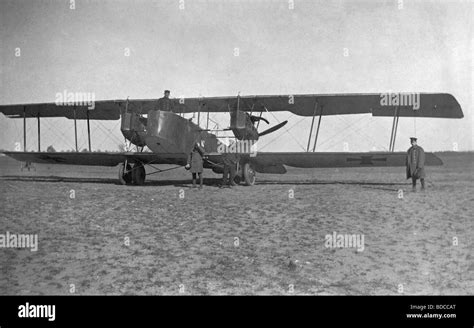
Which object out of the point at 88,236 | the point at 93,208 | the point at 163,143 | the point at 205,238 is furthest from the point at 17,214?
the point at 163,143

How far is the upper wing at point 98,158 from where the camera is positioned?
1304cm

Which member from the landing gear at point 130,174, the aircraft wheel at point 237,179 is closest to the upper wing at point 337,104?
the aircraft wheel at point 237,179

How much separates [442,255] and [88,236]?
5.07 meters

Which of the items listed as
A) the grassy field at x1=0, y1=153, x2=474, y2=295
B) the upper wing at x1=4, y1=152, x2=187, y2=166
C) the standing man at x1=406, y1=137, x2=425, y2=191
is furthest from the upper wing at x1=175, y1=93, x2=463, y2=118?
the grassy field at x1=0, y1=153, x2=474, y2=295

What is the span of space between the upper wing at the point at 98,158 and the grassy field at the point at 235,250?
5.00m

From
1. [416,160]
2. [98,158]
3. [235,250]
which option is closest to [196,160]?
[98,158]

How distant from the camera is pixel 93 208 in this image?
24.9ft

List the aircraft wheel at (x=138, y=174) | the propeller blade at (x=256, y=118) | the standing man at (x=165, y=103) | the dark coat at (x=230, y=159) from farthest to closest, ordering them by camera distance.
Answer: the propeller blade at (x=256, y=118) → the aircraft wheel at (x=138, y=174) → the dark coat at (x=230, y=159) → the standing man at (x=165, y=103)

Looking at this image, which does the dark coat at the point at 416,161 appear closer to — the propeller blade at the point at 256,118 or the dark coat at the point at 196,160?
the propeller blade at the point at 256,118

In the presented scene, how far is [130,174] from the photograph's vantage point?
13781 mm

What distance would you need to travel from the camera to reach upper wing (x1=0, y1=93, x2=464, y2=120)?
11.6 meters

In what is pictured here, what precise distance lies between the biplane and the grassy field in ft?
13.9

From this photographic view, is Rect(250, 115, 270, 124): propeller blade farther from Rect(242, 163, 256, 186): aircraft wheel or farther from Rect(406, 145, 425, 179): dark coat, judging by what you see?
Rect(406, 145, 425, 179): dark coat

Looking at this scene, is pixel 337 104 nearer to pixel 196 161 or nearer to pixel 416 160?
pixel 416 160
